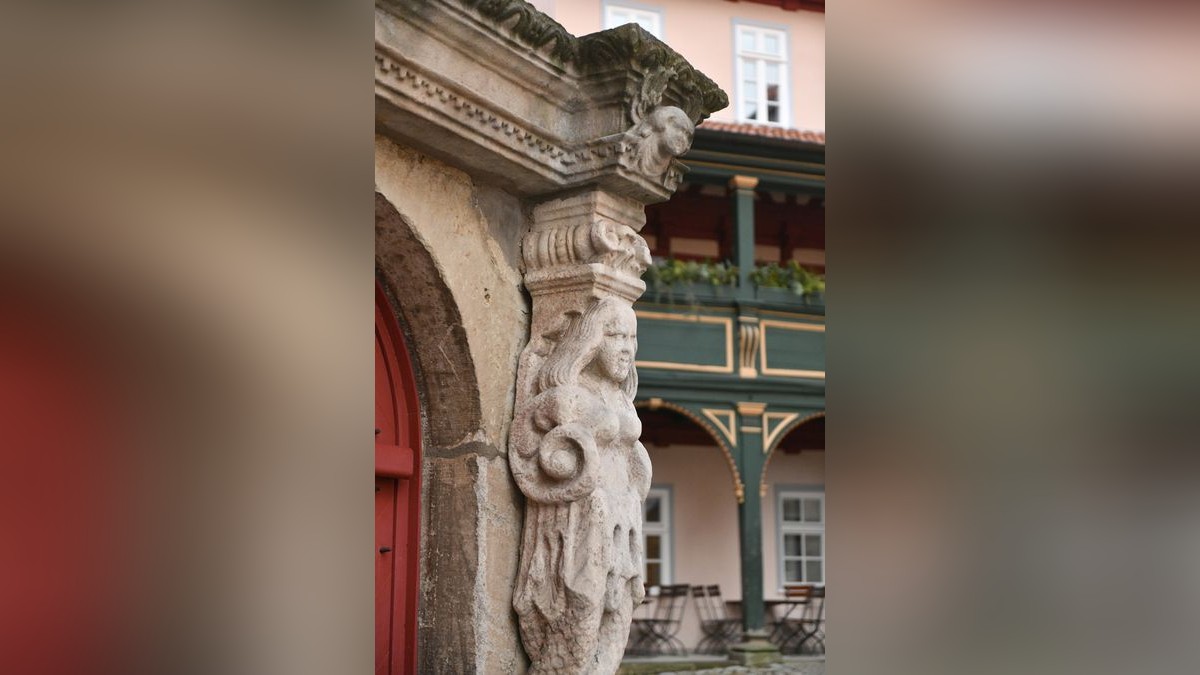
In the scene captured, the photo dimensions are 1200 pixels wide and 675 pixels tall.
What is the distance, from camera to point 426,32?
3143 millimetres

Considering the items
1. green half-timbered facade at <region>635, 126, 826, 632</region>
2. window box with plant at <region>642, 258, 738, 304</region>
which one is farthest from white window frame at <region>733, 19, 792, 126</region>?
window box with plant at <region>642, 258, 738, 304</region>

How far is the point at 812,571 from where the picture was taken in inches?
676

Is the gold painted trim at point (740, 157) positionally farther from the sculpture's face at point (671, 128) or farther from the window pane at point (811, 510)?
the sculpture's face at point (671, 128)

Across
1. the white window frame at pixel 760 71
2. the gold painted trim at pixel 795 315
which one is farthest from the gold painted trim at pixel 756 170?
the gold painted trim at pixel 795 315

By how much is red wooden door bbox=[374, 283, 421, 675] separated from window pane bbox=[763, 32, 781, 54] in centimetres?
1490

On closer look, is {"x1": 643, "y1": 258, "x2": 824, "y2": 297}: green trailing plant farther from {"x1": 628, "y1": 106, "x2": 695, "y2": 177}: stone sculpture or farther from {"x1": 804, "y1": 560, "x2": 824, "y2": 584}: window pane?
{"x1": 628, "y1": 106, "x2": 695, "y2": 177}: stone sculpture

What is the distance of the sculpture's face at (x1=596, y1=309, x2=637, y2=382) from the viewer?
3674mm

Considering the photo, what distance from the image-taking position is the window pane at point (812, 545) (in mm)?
17141

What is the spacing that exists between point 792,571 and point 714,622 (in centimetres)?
166

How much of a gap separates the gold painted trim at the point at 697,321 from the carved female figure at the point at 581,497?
10355 millimetres
